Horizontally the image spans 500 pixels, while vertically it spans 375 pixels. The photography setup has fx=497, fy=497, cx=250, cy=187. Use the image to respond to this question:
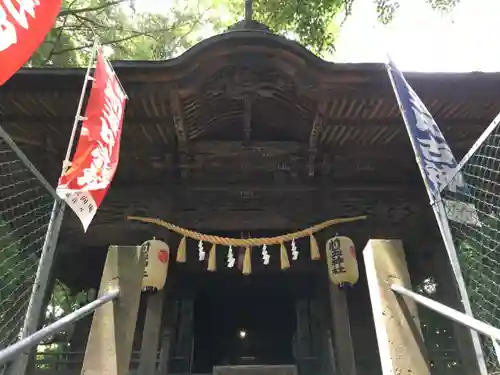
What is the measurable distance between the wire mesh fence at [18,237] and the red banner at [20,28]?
283cm

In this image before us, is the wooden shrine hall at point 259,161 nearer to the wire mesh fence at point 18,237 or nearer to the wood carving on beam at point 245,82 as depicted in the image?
the wood carving on beam at point 245,82

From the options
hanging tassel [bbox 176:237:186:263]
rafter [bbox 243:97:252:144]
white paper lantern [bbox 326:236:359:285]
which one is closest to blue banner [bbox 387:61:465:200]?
rafter [bbox 243:97:252:144]

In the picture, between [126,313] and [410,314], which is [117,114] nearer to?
[126,313]

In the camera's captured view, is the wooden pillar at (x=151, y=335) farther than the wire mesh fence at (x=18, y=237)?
No

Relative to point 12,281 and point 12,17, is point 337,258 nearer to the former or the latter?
point 12,281

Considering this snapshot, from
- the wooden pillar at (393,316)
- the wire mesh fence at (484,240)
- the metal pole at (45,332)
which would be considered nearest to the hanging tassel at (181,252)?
the metal pole at (45,332)

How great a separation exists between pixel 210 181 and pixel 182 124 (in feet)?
3.76

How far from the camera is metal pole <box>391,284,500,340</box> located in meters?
2.81

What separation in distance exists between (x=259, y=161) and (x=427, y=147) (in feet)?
8.67

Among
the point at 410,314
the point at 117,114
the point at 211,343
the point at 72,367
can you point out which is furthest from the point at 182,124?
the point at 211,343

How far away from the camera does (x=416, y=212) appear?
688cm

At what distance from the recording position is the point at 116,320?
439 centimetres

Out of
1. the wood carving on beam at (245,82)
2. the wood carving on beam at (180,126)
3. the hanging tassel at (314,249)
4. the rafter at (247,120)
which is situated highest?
the wood carving on beam at (245,82)

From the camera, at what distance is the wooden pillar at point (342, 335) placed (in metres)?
5.84
